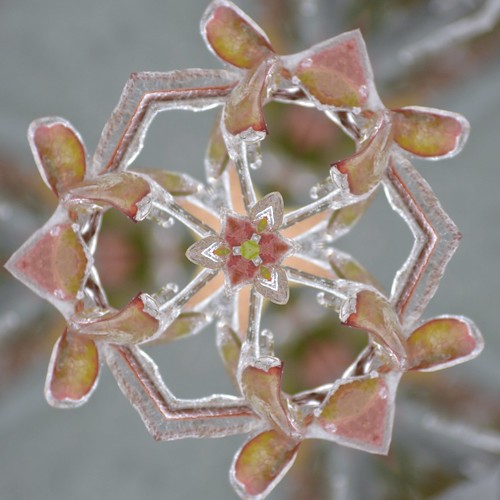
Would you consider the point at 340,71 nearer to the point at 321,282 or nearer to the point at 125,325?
the point at 321,282

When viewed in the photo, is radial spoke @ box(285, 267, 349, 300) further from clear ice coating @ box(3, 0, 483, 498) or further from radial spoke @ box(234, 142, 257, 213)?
radial spoke @ box(234, 142, 257, 213)

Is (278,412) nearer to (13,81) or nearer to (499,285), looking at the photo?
(499,285)

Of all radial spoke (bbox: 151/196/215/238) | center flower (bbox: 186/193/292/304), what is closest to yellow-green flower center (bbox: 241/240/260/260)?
center flower (bbox: 186/193/292/304)

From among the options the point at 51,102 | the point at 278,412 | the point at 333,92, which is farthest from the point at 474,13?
the point at 278,412

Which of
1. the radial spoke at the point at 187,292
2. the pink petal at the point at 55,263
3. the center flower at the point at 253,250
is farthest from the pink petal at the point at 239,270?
the pink petal at the point at 55,263

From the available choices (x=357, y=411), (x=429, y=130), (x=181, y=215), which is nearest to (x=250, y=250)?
(x=181, y=215)

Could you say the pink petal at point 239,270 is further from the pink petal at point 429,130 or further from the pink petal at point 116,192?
the pink petal at point 429,130
